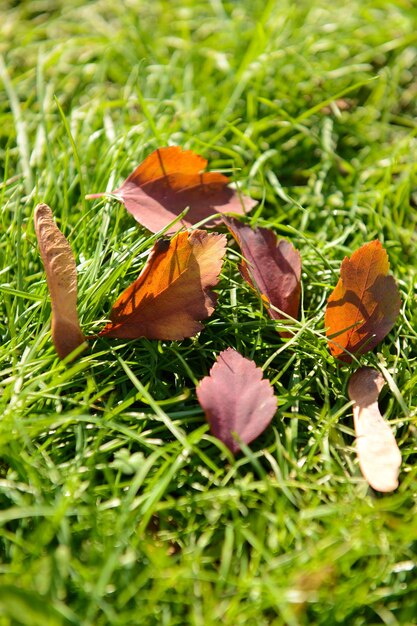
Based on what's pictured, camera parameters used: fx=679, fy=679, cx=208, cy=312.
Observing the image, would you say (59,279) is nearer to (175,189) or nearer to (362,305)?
(175,189)

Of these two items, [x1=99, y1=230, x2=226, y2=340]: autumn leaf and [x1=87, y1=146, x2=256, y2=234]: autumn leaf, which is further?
[x1=87, y1=146, x2=256, y2=234]: autumn leaf

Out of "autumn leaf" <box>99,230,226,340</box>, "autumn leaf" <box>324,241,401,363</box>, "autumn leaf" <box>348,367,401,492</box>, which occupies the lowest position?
"autumn leaf" <box>348,367,401,492</box>

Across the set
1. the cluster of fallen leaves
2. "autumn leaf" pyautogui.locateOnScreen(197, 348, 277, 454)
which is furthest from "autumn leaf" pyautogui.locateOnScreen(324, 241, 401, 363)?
"autumn leaf" pyautogui.locateOnScreen(197, 348, 277, 454)

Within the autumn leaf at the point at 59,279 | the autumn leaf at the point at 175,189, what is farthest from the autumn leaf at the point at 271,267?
the autumn leaf at the point at 59,279

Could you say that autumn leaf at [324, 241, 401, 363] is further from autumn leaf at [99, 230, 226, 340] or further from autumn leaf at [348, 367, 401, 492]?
autumn leaf at [99, 230, 226, 340]

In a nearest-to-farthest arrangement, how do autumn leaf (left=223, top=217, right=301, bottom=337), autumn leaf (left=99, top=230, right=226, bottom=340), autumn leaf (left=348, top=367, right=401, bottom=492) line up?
autumn leaf (left=348, top=367, right=401, bottom=492), autumn leaf (left=99, top=230, right=226, bottom=340), autumn leaf (left=223, top=217, right=301, bottom=337)

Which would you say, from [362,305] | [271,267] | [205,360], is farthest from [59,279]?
[362,305]
